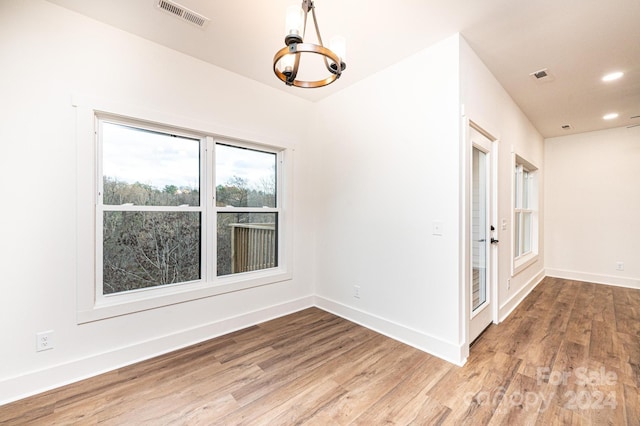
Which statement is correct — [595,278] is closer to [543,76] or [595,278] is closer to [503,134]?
[503,134]

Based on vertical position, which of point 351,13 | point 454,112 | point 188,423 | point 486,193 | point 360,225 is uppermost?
point 351,13

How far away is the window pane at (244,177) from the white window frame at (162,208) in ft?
0.27

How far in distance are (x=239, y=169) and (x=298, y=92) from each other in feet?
4.10

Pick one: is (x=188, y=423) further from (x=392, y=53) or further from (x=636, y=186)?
(x=636, y=186)

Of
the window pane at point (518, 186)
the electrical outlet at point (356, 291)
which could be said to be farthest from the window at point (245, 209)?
the window pane at point (518, 186)

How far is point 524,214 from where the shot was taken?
15.7 ft

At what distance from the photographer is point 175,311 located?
2.65m

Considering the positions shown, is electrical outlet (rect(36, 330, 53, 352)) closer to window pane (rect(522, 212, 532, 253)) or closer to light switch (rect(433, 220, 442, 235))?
light switch (rect(433, 220, 442, 235))

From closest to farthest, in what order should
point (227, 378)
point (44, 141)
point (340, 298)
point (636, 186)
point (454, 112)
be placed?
point (44, 141) < point (227, 378) < point (454, 112) < point (340, 298) < point (636, 186)

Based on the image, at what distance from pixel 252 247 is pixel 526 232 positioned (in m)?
4.68

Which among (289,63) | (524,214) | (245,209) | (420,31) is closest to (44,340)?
(245,209)

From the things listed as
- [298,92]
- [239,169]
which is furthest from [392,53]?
[239,169]

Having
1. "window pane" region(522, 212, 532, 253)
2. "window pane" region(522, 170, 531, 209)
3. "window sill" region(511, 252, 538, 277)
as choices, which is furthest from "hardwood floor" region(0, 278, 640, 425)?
"window pane" region(522, 170, 531, 209)

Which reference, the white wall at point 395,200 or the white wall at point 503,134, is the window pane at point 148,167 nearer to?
the white wall at point 395,200
